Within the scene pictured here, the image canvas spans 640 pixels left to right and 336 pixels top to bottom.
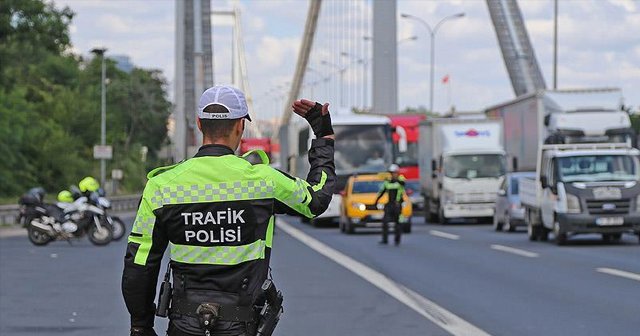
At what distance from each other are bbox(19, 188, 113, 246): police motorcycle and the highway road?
700 millimetres

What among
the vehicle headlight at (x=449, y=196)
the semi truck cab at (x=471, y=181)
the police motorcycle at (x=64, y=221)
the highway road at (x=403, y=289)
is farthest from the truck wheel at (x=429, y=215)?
the police motorcycle at (x=64, y=221)

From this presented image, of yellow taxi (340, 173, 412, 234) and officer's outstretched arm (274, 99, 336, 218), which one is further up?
officer's outstretched arm (274, 99, 336, 218)

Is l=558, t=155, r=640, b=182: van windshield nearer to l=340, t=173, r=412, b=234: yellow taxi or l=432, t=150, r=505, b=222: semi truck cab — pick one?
l=340, t=173, r=412, b=234: yellow taxi

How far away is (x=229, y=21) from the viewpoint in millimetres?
153000

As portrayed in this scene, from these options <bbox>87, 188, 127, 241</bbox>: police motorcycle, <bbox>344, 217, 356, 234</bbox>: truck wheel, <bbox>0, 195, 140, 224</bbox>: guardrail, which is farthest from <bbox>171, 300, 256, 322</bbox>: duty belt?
<bbox>0, 195, 140, 224</bbox>: guardrail

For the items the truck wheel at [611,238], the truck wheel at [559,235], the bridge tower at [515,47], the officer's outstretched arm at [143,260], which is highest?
the bridge tower at [515,47]

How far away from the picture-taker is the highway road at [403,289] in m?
13.4

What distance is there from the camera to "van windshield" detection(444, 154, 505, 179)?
4322 cm

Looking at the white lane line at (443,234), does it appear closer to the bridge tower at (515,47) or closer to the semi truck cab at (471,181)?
the semi truck cab at (471,181)

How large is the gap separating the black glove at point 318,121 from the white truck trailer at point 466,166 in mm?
37088

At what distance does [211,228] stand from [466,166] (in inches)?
1505

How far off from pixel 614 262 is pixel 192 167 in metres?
17.6

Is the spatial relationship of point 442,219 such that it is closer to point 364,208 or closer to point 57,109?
point 364,208

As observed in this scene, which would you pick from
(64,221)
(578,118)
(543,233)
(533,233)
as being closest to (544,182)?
(543,233)
